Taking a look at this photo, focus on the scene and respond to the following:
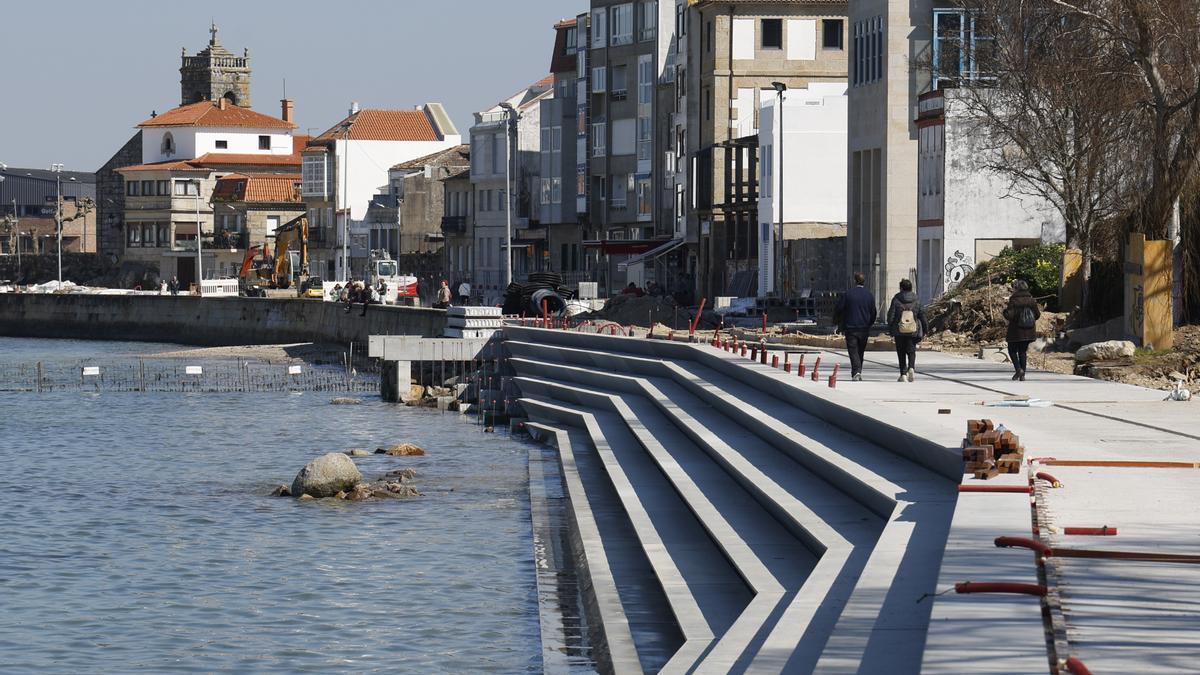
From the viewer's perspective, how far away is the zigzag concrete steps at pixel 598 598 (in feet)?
45.1

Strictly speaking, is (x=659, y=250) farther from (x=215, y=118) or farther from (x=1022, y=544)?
(x=215, y=118)

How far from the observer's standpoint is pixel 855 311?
2606 centimetres

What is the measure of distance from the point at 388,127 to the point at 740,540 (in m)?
110

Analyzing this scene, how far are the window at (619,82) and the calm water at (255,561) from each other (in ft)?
137

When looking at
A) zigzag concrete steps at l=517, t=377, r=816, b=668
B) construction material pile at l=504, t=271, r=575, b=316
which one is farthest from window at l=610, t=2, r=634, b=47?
zigzag concrete steps at l=517, t=377, r=816, b=668

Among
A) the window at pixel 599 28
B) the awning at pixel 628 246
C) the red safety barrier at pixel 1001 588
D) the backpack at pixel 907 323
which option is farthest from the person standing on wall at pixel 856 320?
the window at pixel 599 28

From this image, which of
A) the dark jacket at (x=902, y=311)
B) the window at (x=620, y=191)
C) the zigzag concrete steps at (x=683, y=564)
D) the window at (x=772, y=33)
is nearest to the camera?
the zigzag concrete steps at (x=683, y=564)

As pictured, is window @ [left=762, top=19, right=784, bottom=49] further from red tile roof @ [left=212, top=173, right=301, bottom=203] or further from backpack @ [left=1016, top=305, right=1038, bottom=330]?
red tile roof @ [left=212, top=173, right=301, bottom=203]

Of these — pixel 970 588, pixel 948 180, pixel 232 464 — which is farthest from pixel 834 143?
pixel 970 588

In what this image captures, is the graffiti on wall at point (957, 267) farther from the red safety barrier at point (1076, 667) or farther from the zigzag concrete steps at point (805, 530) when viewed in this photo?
the red safety barrier at point (1076, 667)

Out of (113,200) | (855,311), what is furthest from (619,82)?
(113,200)

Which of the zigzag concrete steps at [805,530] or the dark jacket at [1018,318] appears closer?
the zigzag concrete steps at [805,530]

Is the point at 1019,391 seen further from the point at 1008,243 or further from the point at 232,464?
the point at 1008,243

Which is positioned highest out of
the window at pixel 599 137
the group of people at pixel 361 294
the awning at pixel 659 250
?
the window at pixel 599 137
